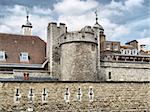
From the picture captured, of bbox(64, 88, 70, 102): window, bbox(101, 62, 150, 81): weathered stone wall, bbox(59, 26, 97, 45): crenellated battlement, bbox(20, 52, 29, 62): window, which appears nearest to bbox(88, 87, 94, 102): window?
bbox(64, 88, 70, 102): window

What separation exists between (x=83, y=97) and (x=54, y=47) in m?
9.11

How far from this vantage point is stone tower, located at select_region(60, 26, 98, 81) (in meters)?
27.7

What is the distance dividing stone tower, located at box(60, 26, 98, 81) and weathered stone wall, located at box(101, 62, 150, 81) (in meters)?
3.12

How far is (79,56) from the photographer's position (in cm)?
2791

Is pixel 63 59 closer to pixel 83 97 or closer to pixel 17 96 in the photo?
pixel 83 97

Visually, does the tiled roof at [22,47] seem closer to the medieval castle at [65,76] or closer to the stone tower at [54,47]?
the medieval castle at [65,76]

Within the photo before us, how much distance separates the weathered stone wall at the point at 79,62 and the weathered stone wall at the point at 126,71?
3138mm

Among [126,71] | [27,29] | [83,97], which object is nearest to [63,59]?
[83,97]

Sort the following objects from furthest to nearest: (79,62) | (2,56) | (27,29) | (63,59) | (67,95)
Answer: (27,29) < (2,56) < (63,59) < (79,62) < (67,95)

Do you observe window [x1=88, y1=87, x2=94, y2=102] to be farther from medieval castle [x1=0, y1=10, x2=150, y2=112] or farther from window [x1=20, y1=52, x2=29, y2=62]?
window [x1=20, y1=52, x2=29, y2=62]

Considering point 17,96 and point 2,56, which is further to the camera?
point 2,56

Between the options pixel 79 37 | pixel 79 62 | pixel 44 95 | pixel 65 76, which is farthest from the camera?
pixel 65 76

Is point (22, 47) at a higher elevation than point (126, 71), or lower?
higher

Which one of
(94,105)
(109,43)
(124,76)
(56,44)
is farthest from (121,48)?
(94,105)
